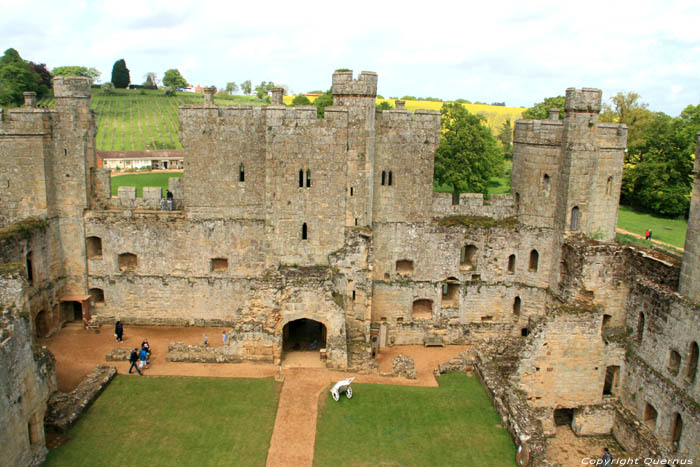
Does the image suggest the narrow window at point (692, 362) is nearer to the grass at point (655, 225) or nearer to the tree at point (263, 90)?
the grass at point (655, 225)

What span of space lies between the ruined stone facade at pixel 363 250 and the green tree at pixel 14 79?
195 feet

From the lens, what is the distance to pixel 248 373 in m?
23.3

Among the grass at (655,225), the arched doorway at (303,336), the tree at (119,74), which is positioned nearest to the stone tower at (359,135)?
the arched doorway at (303,336)

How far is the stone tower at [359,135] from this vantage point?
83.8ft

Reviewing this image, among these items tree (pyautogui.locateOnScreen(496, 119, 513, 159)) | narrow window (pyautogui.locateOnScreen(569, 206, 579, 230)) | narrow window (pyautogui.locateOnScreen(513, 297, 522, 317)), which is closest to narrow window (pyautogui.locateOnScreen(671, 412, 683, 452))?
narrow window (pyautogui.locateOnScreen(569, 206, 579, 230))

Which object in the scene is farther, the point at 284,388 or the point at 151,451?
the point at 284,388

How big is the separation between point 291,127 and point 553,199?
12752 millimetres

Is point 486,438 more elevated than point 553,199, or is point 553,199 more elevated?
point 553,199

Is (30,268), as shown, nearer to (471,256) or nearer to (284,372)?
→ (284,372)

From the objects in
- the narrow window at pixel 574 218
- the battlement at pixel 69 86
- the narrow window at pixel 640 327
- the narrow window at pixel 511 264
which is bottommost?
the narrow window at pixel 640 327

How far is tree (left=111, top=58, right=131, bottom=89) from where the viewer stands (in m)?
112

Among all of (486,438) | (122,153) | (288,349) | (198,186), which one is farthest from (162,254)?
(122,153)

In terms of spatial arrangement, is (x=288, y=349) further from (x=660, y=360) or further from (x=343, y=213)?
(x=660, y=360)

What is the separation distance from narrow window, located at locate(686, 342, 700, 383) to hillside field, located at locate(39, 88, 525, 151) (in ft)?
172
